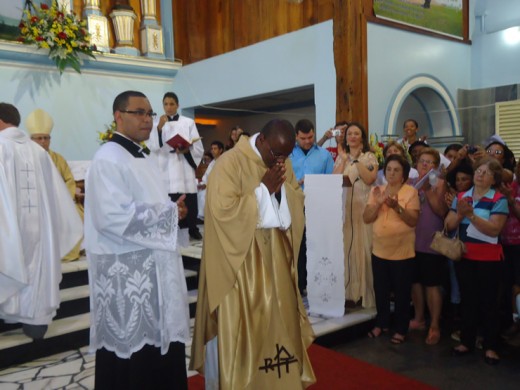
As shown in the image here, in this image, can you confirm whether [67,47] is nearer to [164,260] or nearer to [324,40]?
[324,40]

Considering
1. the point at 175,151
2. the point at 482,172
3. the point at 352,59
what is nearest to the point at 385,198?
the point at 482,172

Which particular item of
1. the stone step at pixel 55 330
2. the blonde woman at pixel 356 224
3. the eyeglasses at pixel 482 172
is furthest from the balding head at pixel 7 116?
the eyeglasses at pixel 482 172

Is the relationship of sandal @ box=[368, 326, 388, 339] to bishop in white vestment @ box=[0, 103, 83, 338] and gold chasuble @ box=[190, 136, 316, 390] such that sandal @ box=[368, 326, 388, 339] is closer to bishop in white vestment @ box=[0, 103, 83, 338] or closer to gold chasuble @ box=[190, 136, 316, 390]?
gold chasuble @ box=[190, 136, 316, 390]

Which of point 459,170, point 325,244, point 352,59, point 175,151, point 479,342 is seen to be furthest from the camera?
point 175,151

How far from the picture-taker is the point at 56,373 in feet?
11.1

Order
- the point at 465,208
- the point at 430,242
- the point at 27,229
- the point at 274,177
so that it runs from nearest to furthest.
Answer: the point at 274,177
the point at 465,208
the point at 27,229
the point at 430,242

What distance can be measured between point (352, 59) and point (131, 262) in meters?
4.37

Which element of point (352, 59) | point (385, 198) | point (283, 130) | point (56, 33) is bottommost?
point (385, 198)

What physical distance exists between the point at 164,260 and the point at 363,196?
255 cm

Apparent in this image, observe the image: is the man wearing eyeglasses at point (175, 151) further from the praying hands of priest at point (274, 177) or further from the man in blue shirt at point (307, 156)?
the praying hands of priest at point (274, 177)

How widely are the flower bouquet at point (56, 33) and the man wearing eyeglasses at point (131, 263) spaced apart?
517 centimetres

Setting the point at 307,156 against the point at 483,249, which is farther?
the point at 307,156

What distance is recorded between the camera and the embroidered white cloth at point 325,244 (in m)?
4.17

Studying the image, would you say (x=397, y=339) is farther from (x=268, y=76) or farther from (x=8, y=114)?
(x=268, y=76)
